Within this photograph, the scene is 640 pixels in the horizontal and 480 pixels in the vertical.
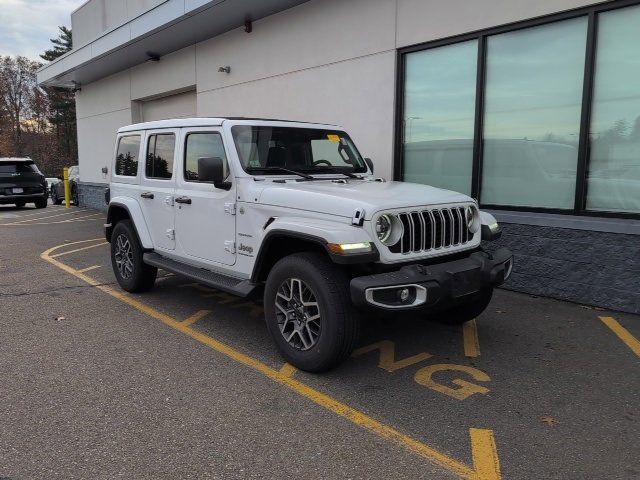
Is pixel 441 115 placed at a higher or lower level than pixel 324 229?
higher

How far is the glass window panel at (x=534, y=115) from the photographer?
6.06 metres

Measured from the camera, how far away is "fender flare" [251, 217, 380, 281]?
11.4ft

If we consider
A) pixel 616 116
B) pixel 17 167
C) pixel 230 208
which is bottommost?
pixel 230 208

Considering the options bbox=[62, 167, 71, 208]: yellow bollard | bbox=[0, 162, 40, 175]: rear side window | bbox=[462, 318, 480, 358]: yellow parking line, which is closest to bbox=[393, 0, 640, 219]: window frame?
bbox=[462, 318, 480, 358]: yellow parking line

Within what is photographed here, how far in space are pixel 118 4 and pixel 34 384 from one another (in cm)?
1502

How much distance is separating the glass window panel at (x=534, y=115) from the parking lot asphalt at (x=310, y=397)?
1627 mm

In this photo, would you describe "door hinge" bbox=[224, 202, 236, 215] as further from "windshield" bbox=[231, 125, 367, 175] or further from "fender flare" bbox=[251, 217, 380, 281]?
"fender flare" bbox=[251, 217, 380, 281]

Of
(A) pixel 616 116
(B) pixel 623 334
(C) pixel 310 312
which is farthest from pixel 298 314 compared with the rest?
(A) pixel 616 116

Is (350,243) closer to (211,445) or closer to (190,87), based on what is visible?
(211,445)

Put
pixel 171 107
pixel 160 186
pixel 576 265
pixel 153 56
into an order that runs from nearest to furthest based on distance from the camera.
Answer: pixel 160 186 → pixel 576 265 → pixel 153 56 → pixel 171 107

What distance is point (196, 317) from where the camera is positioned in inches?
211

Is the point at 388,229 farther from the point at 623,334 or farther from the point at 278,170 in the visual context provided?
the point at 623,334

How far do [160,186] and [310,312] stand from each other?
265 centimetres

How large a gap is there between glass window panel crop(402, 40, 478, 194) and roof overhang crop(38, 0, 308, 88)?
10.1 ft
